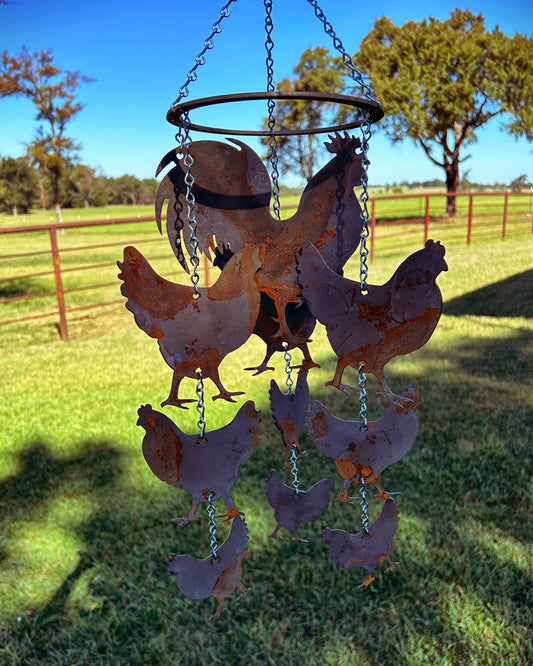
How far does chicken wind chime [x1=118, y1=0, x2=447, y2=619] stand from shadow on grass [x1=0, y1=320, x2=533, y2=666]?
0.42m

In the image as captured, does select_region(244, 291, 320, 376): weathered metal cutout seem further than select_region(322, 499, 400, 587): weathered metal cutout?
Yes

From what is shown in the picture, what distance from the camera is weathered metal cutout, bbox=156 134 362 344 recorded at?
1.79 m

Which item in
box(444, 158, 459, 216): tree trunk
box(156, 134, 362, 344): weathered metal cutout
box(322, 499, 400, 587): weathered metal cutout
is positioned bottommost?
box(322, 499, 400, 587): weathered metal cutout

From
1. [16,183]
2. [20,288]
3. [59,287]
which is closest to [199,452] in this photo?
[59,287]

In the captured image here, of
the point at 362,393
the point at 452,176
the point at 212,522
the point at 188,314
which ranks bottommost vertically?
the point at 212,522

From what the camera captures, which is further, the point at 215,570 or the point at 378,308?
the point at 215,570

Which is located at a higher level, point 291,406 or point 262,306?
point 262,306

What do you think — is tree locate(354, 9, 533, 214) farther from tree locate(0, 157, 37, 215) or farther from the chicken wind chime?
tree locate(0, 157, 37, 215)

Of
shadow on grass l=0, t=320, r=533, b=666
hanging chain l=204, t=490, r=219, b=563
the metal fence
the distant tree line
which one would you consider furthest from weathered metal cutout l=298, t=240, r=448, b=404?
the distant tree line

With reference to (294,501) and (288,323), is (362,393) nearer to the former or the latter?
(288,323)

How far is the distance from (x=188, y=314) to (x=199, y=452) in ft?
1.39

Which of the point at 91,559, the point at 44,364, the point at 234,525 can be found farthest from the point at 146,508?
the point at 44,364

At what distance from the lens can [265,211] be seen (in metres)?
1.87

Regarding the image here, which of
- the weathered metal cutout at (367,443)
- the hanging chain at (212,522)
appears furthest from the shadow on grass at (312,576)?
the weathered metal cutout at (367,443)
